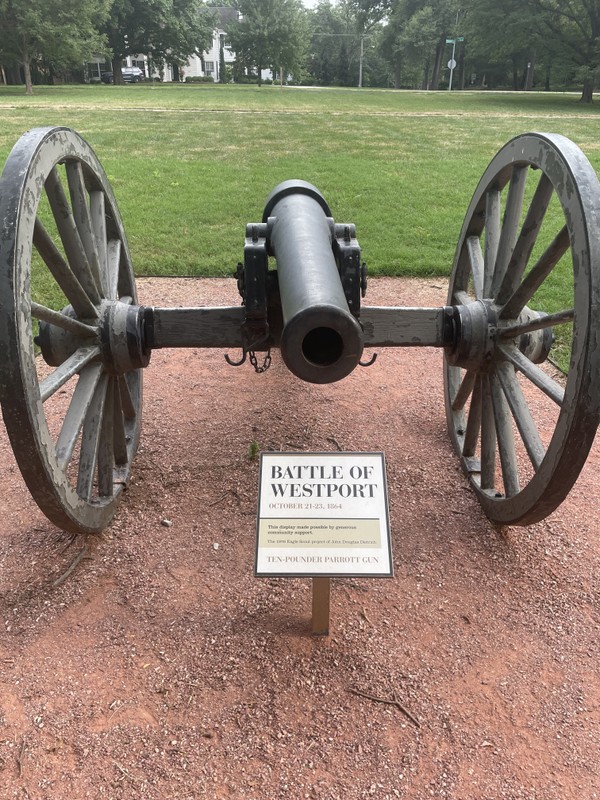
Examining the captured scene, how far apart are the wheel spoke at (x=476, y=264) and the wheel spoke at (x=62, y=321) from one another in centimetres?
187

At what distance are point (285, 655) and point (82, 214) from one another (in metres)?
2.10

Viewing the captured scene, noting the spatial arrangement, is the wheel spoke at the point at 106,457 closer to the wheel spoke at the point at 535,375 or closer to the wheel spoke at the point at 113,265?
the wheel spoke at the point at 113,265

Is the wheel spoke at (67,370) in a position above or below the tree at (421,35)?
below

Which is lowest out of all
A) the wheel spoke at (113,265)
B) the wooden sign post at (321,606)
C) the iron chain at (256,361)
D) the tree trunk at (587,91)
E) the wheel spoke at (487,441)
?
the wooden sign post at (321,606)

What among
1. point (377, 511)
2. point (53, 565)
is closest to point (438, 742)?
point (377, 511)

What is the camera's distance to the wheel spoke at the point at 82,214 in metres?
2.86

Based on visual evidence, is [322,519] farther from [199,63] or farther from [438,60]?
[199,63]

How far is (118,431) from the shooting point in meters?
3.32

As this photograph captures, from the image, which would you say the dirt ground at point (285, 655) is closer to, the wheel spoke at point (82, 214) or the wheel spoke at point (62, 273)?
the wheel spoke at point (62, 273)

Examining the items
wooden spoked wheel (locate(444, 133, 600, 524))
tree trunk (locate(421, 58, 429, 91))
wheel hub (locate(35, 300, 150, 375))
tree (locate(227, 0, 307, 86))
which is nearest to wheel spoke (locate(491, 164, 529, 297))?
wooden spoked wheel (locate(444, 133, 600, 524))

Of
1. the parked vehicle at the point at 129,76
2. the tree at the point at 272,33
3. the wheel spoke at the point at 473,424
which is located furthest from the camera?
the parked vehicle at the point at 129,76

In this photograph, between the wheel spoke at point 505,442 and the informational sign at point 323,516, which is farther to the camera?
the wheel spoke at point 505,442

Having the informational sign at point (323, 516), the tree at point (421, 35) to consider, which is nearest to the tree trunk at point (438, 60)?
the tree at point (421, 35)

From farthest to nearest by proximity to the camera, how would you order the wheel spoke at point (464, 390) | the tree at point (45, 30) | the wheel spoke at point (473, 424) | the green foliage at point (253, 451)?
the tree at point (45, 30), the green foliage at point (253, 451), the wheel spoke at point (464, 390), the wheel spoke at point (473, 424)
